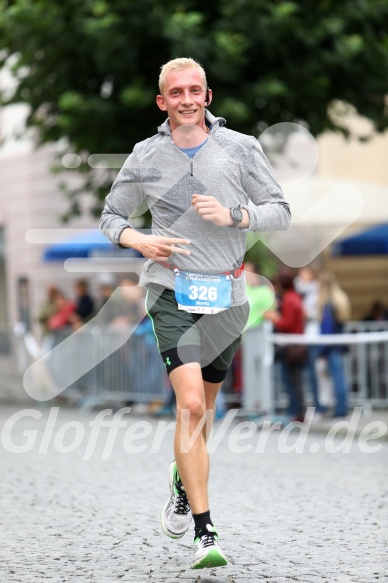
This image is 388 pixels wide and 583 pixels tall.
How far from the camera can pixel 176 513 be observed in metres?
5.62

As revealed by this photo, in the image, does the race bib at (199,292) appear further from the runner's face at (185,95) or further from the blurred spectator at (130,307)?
the blurred spectator at (130,307)

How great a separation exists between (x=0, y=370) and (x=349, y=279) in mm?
7280

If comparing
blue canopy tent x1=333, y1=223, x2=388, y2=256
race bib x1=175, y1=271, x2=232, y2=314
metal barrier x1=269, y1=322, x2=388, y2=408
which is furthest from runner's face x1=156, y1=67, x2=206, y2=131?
blue canopy tent x1=333, y1=223, x2=388, y2=256

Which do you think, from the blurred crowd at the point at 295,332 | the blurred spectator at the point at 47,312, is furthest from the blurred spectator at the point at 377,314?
the blurred spectator at the point at 47,312

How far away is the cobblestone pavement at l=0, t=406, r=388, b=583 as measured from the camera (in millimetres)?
5324

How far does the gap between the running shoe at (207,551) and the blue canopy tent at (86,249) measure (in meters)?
15.8

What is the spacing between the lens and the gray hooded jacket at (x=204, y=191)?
5.49 meters

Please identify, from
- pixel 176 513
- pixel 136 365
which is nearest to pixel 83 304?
pixel 136 365

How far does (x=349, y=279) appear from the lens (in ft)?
77.6

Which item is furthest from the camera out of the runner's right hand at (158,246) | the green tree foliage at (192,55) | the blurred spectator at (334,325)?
the green tree foliage at (192,55)

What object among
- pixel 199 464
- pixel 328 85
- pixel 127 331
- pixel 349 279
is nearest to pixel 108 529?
pixel 199 464

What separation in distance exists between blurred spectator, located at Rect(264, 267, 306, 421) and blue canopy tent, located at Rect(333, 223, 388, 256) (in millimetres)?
4272

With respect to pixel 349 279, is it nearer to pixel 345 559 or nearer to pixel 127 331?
pixel 127 331

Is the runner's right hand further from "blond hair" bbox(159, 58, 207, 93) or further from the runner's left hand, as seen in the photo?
"blond hair" bbox(159, 58, 207, 93)
